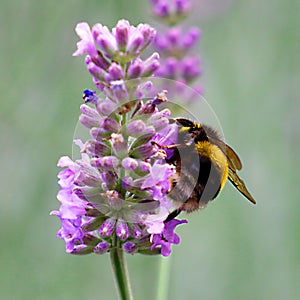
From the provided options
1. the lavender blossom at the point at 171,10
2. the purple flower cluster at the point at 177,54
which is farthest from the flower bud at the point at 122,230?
the lavender blossom at the point at 171,10

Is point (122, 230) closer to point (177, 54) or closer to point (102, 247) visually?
point (102, 247)

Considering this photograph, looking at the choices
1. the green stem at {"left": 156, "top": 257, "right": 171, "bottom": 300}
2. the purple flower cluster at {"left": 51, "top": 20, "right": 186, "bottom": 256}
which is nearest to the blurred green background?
the green stem at {"left": 156, "top": 257, "right": 171, "bottom": 300}

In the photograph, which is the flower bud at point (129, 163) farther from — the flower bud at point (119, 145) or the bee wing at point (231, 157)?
the bee wing at point (231, 157)

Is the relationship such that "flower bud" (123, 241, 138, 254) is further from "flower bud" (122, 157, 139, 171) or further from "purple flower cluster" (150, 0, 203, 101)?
"purple flower cluster" (150, 0, 203, 101)
